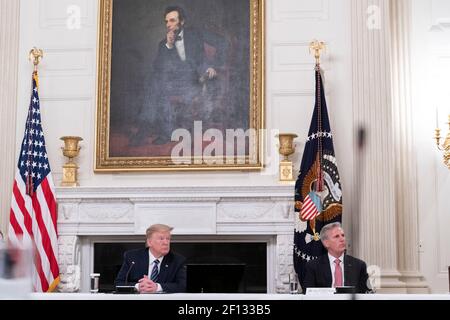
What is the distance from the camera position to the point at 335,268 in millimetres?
5871

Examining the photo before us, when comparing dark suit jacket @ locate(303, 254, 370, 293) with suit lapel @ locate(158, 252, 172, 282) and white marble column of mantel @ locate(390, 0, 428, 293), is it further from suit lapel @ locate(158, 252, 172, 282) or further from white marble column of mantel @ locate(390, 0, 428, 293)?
white marble column of mantel @ locate(390, 0, 428, 293)

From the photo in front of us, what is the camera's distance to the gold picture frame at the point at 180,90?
7941 millimetres

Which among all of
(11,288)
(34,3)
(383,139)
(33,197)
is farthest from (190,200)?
(11,288)

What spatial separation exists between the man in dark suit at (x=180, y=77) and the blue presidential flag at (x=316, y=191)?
1.33 m

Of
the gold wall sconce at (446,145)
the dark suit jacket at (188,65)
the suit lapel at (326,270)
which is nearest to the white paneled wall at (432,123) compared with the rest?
the gold wall sconce at (446,145)

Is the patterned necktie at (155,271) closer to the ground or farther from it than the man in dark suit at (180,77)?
closer to the ground

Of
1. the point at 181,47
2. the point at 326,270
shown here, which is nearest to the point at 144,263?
the point at 326,270

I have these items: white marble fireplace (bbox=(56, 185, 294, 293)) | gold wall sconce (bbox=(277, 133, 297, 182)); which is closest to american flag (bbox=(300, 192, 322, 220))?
white marble fireplace (bbox=(56, 185, 294, 293))

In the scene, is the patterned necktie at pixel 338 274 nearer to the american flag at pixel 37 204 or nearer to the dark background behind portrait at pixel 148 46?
the dark background behind portrait at pixel 148 46

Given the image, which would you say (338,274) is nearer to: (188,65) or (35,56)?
(188,65)

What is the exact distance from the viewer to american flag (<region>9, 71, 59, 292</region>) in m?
7.53

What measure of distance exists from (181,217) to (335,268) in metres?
2.34

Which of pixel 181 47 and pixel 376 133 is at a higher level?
pixel 181 47

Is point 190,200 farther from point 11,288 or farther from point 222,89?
point 11,288
